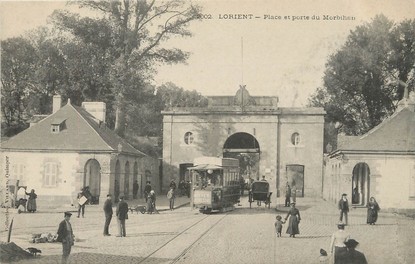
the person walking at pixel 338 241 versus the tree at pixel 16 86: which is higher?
the tree at pixel 16 86

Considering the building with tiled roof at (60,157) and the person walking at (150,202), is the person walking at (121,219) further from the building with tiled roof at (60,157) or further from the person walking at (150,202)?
the building with tiled roof at (60,157)

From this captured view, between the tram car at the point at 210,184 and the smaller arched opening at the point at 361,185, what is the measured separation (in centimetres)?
878

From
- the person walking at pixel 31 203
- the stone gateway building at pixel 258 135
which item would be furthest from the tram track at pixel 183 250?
the stone gateway building at pixel 258 135

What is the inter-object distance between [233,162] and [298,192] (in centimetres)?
1254

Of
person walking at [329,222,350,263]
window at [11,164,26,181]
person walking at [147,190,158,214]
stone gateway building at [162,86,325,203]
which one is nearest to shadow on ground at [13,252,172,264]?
person walking at [329,222,350,263]

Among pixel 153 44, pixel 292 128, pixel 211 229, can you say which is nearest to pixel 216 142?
pixel 292 128

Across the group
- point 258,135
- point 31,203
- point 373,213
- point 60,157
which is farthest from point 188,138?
point 373,213

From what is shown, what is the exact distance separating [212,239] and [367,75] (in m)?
16.2

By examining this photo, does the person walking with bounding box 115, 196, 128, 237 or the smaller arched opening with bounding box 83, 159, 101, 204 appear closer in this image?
the person walking with bounding box 115, 196, 128, 237

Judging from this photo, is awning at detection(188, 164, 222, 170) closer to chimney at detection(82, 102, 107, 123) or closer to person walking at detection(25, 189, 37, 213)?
person walking at detection(25, 189, 37, 213)

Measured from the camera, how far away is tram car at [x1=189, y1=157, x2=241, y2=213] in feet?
90.0

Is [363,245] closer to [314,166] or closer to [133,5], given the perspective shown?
[133,5]

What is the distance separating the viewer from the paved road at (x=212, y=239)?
51.0 feet

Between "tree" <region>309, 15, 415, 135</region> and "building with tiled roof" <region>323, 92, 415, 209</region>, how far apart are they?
2.02 metres
